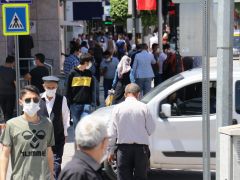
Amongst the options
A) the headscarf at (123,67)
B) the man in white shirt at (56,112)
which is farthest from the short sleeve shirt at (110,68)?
the man in white shirt at (56,112)

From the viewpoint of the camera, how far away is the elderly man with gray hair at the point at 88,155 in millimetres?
4164

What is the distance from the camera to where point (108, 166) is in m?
9.73

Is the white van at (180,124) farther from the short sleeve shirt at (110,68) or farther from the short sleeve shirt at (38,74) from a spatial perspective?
the short sleeve shirt at (110,68)

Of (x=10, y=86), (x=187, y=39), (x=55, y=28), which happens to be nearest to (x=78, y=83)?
(x=10, y=86)

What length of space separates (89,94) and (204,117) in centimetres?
531

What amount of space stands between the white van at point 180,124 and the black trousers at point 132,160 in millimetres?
1402

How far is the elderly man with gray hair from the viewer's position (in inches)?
164

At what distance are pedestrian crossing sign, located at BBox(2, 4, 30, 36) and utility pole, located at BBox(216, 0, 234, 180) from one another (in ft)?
20.4

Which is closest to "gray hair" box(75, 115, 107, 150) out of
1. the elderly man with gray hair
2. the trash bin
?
the elderly man with gray hair

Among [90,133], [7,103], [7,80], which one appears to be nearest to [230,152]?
[90,133]

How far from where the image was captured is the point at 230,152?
5.93 m

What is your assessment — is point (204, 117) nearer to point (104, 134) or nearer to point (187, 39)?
point (187, 39)

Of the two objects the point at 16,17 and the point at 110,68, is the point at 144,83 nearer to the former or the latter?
the point at 110,68

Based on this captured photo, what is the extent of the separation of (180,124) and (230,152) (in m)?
3.80
